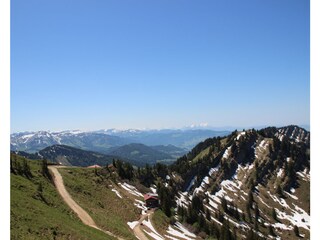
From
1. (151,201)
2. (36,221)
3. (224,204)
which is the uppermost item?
(36,221)

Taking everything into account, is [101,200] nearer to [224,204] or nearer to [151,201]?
[151,201]

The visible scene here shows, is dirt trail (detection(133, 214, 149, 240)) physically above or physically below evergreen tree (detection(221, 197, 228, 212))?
above

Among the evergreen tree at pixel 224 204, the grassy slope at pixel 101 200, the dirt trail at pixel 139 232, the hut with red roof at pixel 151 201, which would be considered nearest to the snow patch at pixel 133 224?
the dirt trail at pixel 139 232

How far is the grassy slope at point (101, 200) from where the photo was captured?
5928 centimetres

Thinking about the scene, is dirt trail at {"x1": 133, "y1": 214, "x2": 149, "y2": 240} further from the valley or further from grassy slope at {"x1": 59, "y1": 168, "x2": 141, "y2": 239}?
grassy slope at {"x1": 59, "y1": 168, "x2": 141, "y2": 239}

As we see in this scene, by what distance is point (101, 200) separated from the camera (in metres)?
77.0

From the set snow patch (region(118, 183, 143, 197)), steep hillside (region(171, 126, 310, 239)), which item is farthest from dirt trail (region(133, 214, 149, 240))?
steep hillside (region(171, 126, 310, 239))

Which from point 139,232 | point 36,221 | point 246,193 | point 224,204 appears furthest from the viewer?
point 246,193

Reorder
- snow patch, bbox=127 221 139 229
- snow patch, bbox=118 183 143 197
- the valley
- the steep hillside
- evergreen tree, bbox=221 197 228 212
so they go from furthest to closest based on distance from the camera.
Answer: evergreen tree, bbox=221 197 228 212, the steep hillside, snow patch, bbox=118 183 143 197, snow patch, bbox=127 221 139 229, the valley

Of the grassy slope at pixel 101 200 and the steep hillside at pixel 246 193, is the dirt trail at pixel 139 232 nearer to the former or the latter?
the grassy slope at pixel 101 200

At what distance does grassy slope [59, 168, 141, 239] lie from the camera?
194ft

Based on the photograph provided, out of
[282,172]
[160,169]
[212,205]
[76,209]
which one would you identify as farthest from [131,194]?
[282,172]

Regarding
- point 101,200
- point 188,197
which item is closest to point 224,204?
point 188,197
